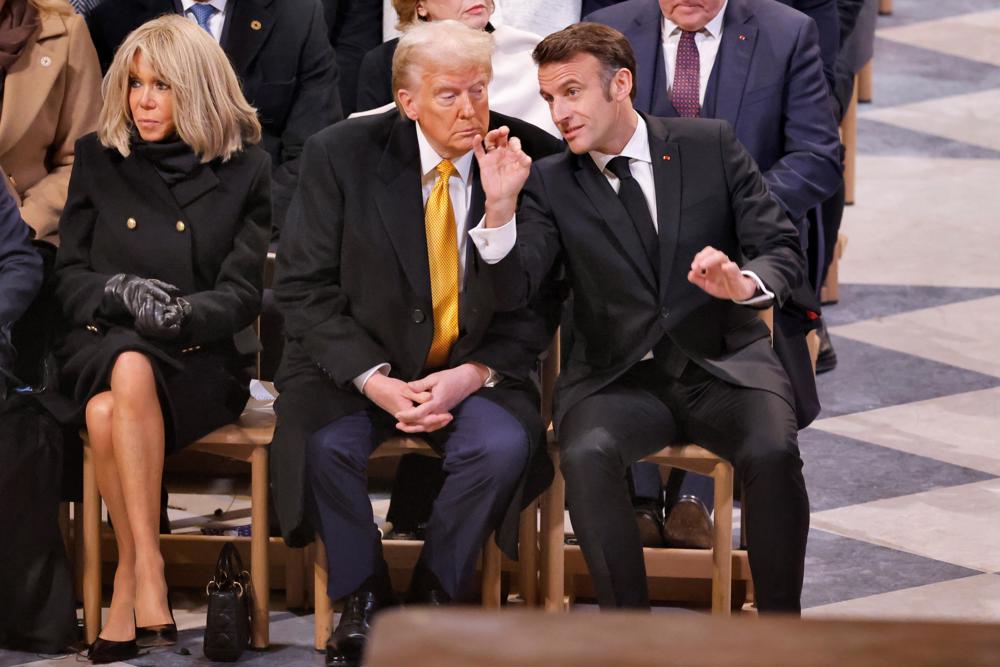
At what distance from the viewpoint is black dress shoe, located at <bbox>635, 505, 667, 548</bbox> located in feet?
13.1

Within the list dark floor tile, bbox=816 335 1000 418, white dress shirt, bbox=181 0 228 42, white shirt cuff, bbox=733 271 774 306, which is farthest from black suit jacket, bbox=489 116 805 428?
dark floor tile, bbox=816 335 1000 418

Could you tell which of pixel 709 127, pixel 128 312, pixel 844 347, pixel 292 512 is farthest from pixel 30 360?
pixel 844 347

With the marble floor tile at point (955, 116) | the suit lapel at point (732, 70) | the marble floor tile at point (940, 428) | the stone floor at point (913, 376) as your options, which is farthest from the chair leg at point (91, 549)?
the marble floor tile at point (955, 116)

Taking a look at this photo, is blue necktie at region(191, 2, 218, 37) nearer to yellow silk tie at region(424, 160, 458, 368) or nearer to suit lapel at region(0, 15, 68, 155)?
suit lapel at region(0, 15, 68, 155)

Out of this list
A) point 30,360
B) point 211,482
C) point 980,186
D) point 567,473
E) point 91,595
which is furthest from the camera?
point 980,186

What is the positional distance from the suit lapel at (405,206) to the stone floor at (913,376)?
85 centimetres

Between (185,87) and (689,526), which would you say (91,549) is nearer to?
(185,87)

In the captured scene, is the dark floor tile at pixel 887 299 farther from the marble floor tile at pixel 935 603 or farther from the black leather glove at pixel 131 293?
the black leather glove at pixel 131 293

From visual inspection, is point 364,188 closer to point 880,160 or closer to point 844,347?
point 844,347

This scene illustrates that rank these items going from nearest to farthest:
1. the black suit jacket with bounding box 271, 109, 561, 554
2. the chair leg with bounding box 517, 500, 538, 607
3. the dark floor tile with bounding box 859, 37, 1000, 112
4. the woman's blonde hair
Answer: the black suit jacket with bounding box 271, 109, 561, 554 < the chair leg with bounding box 517, 500, 538, 607 < the woman's blonde hair < the dark floor tile with bounding box 859, 37, 1000, 112

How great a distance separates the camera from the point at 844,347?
5723mm

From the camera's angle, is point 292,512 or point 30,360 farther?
point 30,360

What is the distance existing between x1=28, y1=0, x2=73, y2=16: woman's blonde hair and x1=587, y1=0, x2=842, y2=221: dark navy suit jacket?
1.36 meters

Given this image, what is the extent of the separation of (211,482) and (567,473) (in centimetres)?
133
